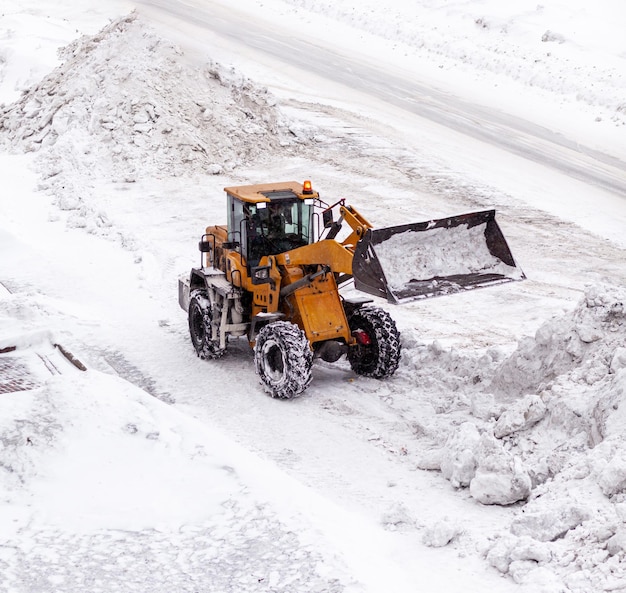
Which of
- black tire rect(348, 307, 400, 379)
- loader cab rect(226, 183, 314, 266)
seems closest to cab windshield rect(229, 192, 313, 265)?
loader cab rect(226, 183, 314, 266)

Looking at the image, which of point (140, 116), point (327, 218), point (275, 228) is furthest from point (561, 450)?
point (140, 116)

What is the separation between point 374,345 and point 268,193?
234 cm

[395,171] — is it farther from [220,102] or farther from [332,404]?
[332,404]

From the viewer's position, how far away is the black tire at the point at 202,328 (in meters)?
11.6

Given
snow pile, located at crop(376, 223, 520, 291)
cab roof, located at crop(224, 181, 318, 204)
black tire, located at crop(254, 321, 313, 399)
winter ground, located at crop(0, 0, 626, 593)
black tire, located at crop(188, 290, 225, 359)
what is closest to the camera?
winter ground, located at crop(0, 0, 626, 593)

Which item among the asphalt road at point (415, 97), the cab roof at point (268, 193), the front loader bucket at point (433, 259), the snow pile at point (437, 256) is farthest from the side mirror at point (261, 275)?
the asphalt road at point (415, 97)

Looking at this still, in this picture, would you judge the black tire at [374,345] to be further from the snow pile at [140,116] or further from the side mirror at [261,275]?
the snow pile at [140,116]

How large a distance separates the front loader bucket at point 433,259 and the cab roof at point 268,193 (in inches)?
66.6

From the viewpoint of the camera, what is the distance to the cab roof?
11.0 m

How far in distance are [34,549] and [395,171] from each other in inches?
611

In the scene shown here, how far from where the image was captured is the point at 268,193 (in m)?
11.2

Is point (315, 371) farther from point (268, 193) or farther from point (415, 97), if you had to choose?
point (415, 97)

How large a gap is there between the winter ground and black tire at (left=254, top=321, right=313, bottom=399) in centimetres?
24

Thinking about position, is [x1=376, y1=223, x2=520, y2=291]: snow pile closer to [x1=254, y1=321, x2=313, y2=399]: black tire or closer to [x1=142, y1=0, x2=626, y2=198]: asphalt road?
[x1=254, y1=321, x2=313, y2=399]: black tire
